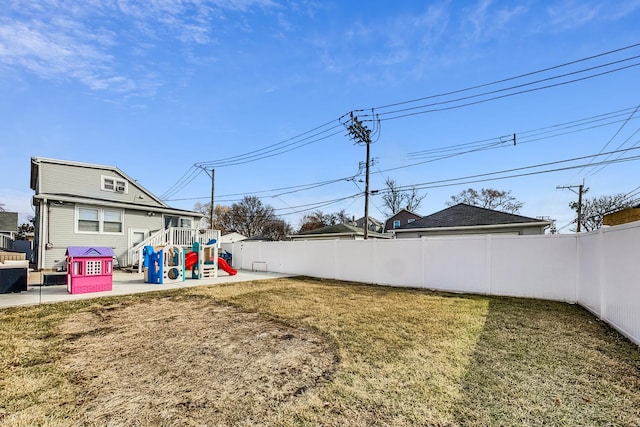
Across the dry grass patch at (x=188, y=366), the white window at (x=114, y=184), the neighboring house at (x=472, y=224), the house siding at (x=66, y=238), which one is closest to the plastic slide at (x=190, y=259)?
the house siding at (x=66, y=238)

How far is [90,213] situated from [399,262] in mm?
14088

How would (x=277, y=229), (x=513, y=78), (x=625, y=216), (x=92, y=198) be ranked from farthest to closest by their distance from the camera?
(x=277, y=229) < (x=92, y=198) < (x=513, y=78) < (x=625, y=216)

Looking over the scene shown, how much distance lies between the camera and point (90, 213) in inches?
543

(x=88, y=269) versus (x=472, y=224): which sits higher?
(x=472, y=224)

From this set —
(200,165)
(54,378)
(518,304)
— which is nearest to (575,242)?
(518,304)

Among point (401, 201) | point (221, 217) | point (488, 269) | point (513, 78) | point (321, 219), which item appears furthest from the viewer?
point (221, 217)

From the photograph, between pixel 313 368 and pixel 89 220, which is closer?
pixel 313 368

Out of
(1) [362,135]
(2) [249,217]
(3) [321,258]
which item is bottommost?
(3) [321,258]

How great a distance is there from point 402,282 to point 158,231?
41.2 feet

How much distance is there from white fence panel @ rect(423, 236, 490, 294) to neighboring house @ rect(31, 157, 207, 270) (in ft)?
41.4

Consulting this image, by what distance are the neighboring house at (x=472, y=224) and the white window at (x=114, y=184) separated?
666 inches

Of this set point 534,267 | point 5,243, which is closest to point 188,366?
point 534,267

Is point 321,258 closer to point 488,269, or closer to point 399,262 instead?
point 399,262

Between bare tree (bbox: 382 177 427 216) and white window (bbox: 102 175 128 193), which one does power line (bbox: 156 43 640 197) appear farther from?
bare tree (bbox: 382 177 427 216)
